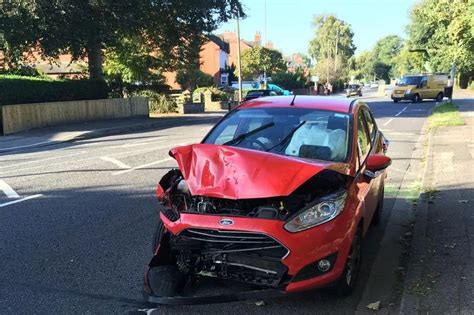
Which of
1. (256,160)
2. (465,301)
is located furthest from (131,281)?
(465,301)

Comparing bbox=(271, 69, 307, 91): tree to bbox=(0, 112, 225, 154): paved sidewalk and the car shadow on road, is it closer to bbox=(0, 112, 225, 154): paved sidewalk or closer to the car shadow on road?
bbox=(0, 112, 225, 154): paved sidewalk

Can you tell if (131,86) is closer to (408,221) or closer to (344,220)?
(408,221)

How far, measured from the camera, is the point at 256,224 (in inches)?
148

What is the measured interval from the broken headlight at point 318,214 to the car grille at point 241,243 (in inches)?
6.8

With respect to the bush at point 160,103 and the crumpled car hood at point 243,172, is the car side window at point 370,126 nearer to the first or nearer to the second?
the crumpled car hood at point 243,172

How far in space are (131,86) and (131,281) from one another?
97.5ft

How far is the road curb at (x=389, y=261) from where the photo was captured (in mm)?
4367

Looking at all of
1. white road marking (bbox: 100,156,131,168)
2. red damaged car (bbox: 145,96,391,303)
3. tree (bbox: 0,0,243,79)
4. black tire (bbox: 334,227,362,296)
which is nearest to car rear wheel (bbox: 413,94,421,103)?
tree (bbox: 0,0,243,79)

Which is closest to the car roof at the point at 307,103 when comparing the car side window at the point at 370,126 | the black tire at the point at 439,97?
the car side window at the point at 370,126

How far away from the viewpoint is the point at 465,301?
13.3 ft

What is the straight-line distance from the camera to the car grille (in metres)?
3.78

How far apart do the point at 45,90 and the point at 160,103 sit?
40.9ft

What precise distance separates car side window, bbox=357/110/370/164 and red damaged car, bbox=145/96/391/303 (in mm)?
401

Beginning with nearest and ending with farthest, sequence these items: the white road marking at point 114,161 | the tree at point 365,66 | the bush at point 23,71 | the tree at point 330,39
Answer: the white road marking at point 114,161 → the bush at point 23,71 → the tree at point 330,39 → the tree at point 365,66
